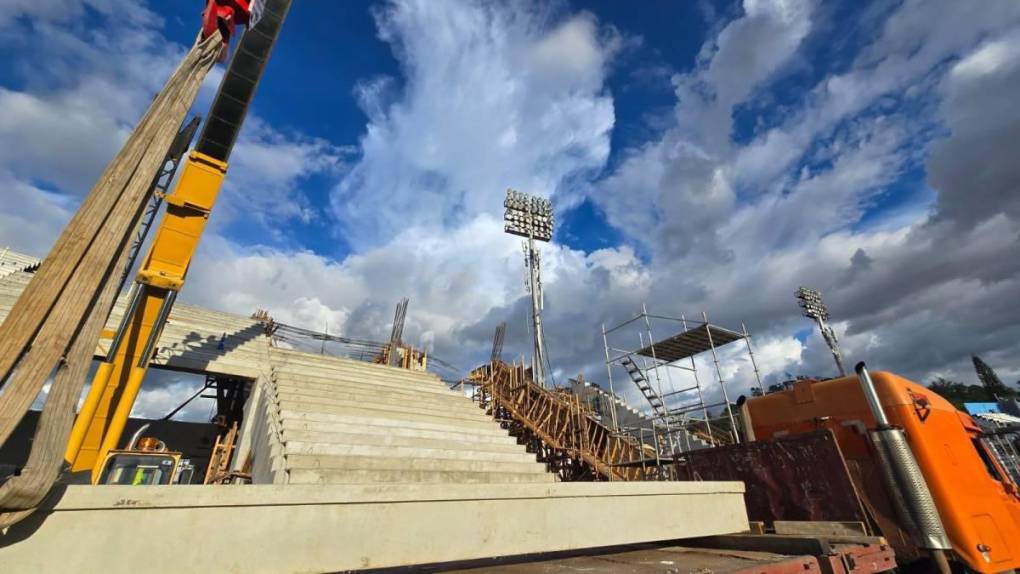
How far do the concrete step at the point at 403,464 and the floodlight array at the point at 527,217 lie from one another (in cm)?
2223

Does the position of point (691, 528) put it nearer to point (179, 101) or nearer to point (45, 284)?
point (45, 284)

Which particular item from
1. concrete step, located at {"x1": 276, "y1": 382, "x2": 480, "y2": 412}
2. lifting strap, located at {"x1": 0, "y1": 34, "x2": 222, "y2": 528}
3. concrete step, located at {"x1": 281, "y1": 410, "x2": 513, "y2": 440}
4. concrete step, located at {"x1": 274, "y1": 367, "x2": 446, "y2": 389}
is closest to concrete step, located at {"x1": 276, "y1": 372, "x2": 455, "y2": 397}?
concrete step, located at {"x1": 274, "y1": 367, "x2": 446, "y2": 389}

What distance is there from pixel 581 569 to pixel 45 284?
3723 millimetres

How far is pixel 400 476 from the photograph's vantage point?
309 inches

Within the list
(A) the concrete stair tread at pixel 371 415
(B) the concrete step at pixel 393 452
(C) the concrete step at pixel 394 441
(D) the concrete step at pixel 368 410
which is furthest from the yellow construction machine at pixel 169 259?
(B) the concrete step at pixel 393 452

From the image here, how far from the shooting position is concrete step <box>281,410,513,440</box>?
9297 mm

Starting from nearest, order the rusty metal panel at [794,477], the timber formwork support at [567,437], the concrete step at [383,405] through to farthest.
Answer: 1. the rusty metal panel at [794,477]
2. the concrete step at [383,405]
3. the timber formwork support at [567,437]

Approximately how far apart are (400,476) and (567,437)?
30.7ft

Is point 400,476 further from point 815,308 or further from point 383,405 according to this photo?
point 815,308

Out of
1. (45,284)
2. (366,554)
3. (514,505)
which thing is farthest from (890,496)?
(45,284)

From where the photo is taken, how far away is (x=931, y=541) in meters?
4.20

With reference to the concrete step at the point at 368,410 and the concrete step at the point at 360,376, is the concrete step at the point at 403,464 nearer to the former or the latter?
the concrete step at the point at 368,410

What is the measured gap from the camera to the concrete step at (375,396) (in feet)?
38.2

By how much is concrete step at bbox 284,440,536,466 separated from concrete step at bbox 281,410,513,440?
43.4 inches
